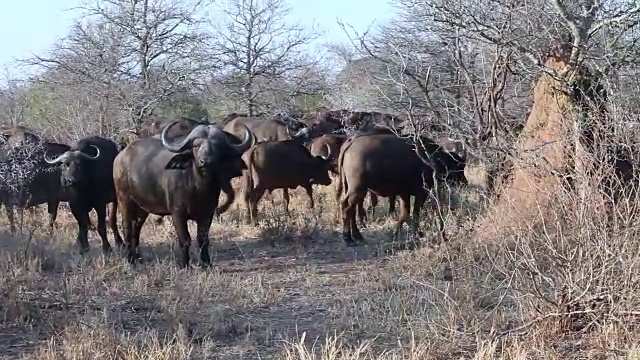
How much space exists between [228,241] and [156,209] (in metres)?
1.62

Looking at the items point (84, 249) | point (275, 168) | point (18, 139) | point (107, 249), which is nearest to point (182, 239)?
point (107, 249)

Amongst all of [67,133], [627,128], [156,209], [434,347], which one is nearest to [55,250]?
[156,209]

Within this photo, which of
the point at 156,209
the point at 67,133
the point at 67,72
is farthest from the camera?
the point at 67,72

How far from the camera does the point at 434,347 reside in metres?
5.82

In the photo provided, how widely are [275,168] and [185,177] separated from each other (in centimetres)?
460

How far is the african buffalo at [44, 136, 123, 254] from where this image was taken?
36.7 feet

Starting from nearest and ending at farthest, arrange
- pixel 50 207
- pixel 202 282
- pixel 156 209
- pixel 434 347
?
1. pixel 434 347
2. pixel 202 282
3. pixel 156 209
4. pixel 50 207

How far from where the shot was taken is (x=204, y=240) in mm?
9633

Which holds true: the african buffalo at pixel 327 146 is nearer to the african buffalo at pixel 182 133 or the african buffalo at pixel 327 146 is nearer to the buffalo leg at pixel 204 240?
the african buffalo at pixel 182 133

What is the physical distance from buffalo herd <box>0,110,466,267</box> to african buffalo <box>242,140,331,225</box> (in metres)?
0.02

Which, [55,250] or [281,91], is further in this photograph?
[281,91]

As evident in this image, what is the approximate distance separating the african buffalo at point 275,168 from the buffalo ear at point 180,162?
167 inches

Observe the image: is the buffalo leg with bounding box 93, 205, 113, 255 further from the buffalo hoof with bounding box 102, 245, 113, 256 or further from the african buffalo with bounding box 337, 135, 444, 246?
the african buffalo with bounding box 337, 135, 444, 246

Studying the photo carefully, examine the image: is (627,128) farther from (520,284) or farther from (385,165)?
(385,165)
